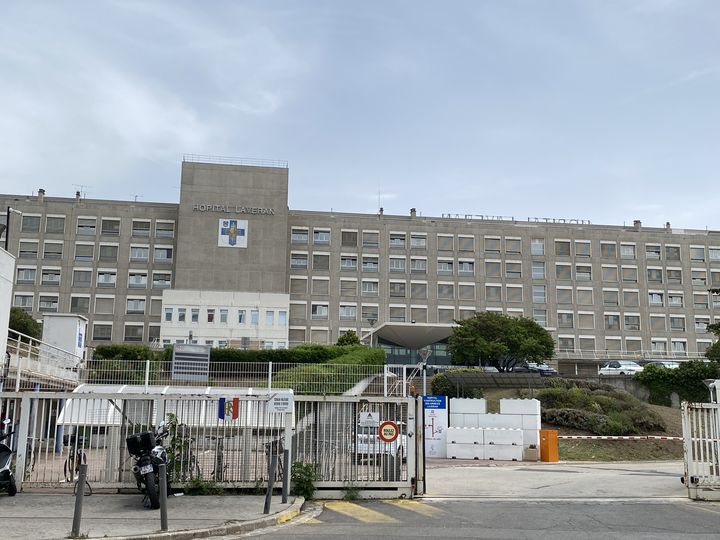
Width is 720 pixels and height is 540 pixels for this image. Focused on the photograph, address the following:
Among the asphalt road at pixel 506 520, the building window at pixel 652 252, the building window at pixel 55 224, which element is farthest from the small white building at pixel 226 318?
the asphalt road at pixel 506 520

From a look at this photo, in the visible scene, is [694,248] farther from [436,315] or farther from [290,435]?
[290,435]

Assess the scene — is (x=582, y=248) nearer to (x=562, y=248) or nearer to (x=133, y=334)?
(x=562, y=248)

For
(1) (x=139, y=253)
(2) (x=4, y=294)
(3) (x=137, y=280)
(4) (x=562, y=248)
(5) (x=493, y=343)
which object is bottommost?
(2) (x=4, y=294)

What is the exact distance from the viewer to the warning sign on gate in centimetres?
1425

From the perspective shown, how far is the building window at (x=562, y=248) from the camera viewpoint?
3201 inches

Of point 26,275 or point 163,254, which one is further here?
point 163,254

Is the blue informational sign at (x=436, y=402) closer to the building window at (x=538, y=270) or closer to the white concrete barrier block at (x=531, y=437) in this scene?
the white concrete barrier block at (x=531, y=437)

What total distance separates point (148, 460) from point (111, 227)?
6827cm

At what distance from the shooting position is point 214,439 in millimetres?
14000

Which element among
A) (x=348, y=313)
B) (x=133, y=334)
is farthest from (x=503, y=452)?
(x=133, y=334)

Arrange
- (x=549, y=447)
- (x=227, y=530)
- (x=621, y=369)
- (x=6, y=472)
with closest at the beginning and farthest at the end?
(x=227, y=530)
(x=6, y=472)
(x=549, y=447)
(x=621, y=369)

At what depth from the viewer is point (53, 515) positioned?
36.9ft

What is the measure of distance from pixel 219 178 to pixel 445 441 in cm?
5293

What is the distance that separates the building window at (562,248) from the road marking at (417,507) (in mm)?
70872
